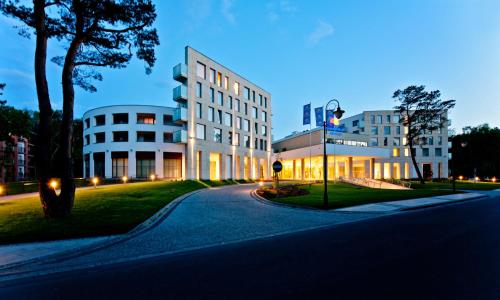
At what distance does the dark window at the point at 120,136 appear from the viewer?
157 ft

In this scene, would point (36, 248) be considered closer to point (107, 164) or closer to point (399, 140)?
point (107, 164)

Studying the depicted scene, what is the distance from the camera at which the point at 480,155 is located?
74.1 m

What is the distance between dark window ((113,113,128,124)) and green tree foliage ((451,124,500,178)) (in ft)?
257

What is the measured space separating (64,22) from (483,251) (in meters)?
18.2

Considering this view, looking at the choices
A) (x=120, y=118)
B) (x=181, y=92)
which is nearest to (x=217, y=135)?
(x=181, y=92)

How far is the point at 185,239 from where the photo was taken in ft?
29.1

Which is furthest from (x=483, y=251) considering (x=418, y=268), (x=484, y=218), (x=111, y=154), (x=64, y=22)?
(x=111, y=154)

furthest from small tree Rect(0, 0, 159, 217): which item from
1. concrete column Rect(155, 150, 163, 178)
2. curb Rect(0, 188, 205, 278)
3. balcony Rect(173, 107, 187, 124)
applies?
concrete column Rect(155, 150, 163, 178)

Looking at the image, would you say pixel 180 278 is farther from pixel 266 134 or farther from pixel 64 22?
pixel 266 134

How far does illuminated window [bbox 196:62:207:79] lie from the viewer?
129 feet

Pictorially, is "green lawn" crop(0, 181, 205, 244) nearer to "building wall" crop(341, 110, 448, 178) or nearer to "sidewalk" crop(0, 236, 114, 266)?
"sidewalk" crop(0, 236, 114, 266)

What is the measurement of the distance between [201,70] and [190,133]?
1029 centimetres

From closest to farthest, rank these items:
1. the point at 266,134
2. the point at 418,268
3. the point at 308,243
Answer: the point at 418,268 < the point at 308,243 < the point at 266,134

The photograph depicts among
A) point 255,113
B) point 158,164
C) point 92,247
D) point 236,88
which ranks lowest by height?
point 92,247
